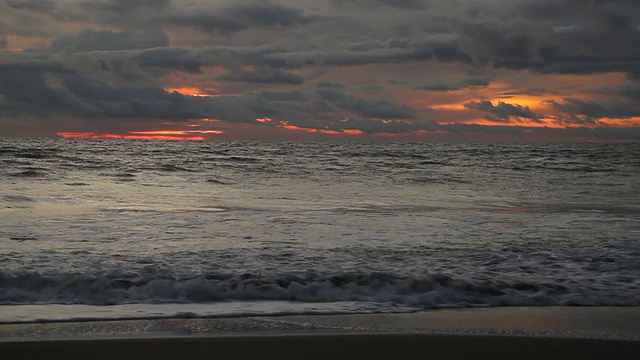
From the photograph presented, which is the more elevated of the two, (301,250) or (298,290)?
(298,290)

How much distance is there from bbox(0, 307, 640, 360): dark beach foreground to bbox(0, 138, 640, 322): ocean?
42 cm

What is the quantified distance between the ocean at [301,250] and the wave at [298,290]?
0.02 m

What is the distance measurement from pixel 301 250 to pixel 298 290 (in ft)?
7.35

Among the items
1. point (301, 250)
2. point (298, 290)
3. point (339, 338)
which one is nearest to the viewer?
point (339, 338)

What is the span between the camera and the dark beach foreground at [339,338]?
432 cm

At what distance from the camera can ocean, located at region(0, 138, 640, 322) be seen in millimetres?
6145

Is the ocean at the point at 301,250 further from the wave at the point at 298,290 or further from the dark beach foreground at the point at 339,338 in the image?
the dark beach foreground at the point at 339,338

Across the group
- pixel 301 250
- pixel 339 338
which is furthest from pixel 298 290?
pixel 301 250

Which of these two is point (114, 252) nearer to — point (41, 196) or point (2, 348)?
point (2, 348)

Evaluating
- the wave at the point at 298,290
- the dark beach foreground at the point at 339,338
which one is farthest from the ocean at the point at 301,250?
the dark beach foreground at the point at 339,338

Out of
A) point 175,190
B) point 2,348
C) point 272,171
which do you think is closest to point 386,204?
point 175,190

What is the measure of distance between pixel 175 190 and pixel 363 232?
9.97 m

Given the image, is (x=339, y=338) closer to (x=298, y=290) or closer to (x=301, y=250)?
(x=298, y=290)

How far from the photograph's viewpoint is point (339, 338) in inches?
184
